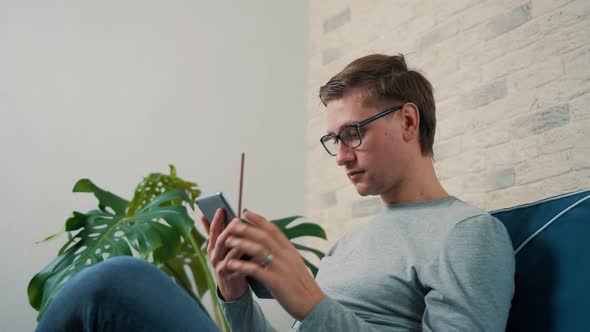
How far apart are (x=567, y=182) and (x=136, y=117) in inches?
67.6

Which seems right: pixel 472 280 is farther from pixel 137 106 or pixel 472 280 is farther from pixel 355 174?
pixel 137 106

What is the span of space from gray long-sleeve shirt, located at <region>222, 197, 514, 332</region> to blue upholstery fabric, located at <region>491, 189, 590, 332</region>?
5 cm

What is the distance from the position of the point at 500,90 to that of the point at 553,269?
1.04 m

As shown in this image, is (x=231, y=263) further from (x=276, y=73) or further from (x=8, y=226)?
(x=276, y=73)

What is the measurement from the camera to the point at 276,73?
3.05 m

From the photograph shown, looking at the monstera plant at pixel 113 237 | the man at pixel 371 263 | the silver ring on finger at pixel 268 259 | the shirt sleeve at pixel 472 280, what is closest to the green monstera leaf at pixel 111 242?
the monstera plant at pixel 113 237

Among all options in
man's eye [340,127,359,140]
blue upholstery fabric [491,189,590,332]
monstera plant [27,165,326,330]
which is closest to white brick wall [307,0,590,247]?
blue upholstery fabric [491,189,590,332]

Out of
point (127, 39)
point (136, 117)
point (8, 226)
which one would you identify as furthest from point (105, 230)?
point (127, 39)

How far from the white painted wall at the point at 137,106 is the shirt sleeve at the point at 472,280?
5.55 ft

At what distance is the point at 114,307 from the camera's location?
816 millimetres

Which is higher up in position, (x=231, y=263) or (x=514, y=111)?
(x=514, y=111)

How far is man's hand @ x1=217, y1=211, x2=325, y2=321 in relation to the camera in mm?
990

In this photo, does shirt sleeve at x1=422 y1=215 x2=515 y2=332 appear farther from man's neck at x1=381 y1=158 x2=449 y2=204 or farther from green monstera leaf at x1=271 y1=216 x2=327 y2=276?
green monstera leaf at x1=271 y1=216 x2=327 y2=276

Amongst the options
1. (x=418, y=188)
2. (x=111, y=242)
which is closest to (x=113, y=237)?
A: (x=111, y=242)
